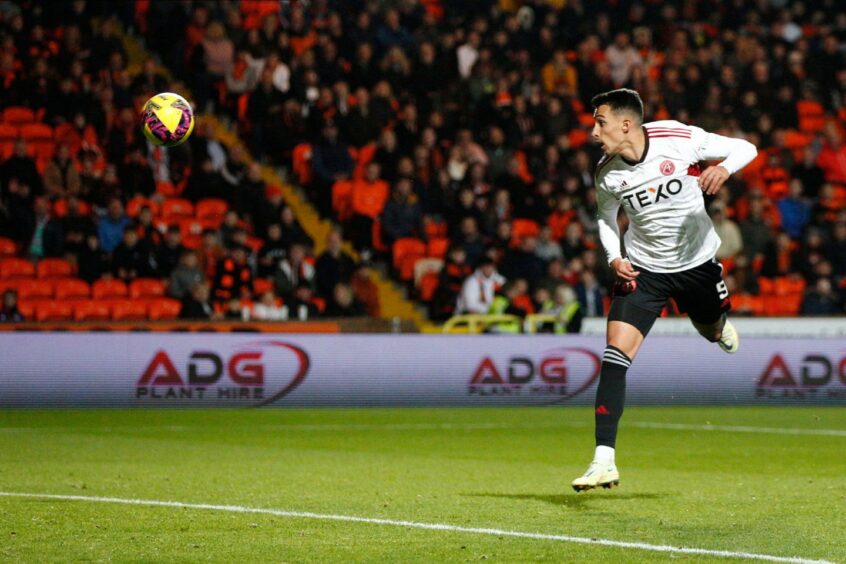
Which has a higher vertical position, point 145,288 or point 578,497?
point 145,288

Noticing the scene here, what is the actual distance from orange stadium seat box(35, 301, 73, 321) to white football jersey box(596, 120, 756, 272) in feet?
36.9

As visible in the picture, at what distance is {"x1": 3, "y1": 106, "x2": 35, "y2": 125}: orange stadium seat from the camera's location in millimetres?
20531

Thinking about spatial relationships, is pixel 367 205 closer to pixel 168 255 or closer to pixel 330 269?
pixel 330 269

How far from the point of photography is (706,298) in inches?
336

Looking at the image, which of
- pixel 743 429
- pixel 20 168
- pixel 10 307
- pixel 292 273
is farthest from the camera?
pixel 292 273

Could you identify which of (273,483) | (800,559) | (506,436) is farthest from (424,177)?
(800,559)

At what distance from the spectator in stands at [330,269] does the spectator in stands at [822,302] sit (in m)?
7.07

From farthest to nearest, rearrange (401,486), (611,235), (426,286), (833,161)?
→ (833,161) → (426,286) → (401,486) → (611,235)

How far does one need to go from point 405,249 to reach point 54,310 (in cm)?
532

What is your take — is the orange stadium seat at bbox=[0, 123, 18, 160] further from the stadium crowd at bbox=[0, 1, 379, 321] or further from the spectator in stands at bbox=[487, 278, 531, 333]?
the spectator in stands at bbox=[487, 278, 531, 333]

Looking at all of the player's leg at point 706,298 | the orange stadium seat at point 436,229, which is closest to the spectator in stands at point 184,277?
the orange stadium seat at point 436,229

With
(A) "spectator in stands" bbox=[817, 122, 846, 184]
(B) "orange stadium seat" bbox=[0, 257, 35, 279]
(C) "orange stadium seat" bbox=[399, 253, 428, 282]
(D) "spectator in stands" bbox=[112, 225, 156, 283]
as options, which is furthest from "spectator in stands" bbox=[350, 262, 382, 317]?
(A) "spectator in stands" bbox=[817, 122, 846, 184]

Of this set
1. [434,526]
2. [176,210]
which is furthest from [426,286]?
[434,526]

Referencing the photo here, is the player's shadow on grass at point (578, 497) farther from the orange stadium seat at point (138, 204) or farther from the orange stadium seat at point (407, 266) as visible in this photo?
the orange stadium seat at point (138, 204)
